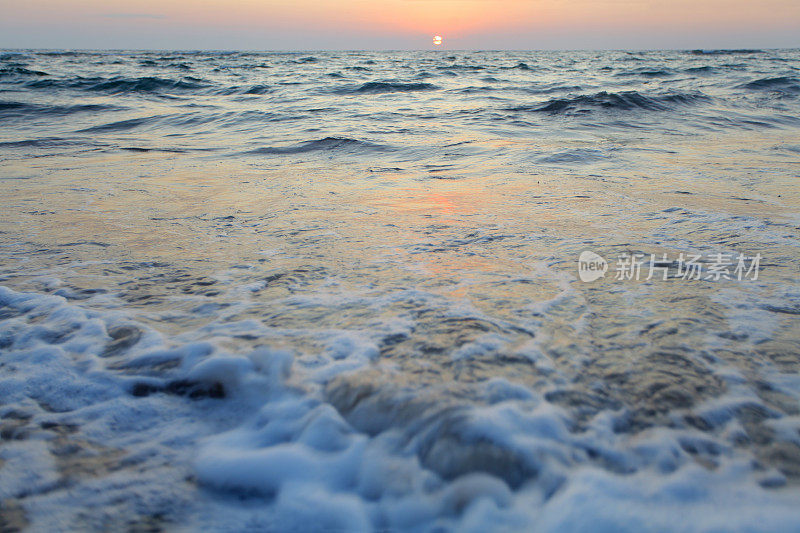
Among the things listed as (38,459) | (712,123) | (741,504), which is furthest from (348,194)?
(712,123)

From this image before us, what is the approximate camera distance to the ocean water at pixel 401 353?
1.41 m

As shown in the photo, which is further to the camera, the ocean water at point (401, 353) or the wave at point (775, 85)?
the wave at point (775, 85)

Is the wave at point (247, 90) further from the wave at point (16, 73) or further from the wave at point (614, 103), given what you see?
the wave at point (16, 73)

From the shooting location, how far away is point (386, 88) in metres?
15.0

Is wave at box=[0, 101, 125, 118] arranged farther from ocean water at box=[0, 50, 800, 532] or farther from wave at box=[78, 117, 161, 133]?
ocean water at box=[0, 50, 800, 532]

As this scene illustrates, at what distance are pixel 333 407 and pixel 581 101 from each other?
33.9 ft

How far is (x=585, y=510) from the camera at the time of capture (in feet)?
4.48

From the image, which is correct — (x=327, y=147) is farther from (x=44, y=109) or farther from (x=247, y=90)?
(x=247, y=90)

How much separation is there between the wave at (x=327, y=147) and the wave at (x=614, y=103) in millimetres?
4563

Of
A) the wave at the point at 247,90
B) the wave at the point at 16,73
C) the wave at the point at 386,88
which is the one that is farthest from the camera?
the wave at the point at 16,73

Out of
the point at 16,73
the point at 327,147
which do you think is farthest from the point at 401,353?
the point at 16,73

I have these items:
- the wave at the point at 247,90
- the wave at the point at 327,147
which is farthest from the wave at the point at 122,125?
the wave at the point at 247,90

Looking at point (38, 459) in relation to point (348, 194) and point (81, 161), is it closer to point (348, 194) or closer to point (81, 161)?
point (348, 194)

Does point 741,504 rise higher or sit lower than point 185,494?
higher
